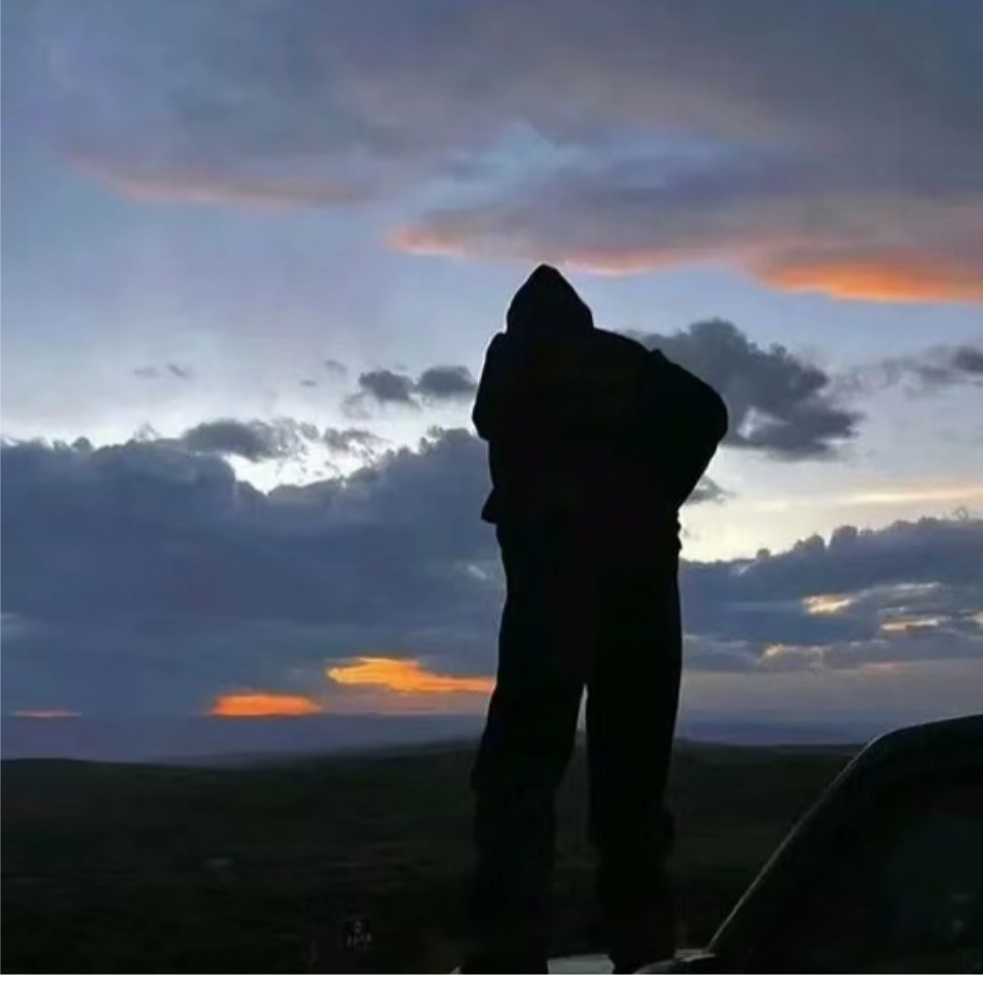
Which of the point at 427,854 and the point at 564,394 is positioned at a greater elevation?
the point at 564,394

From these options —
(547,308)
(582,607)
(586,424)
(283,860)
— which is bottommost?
(283,860)

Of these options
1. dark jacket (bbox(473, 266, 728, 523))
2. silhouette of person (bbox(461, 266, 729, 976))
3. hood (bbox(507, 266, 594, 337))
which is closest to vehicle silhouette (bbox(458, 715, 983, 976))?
silhouette of person (bbox(461, 266, 729, 976))

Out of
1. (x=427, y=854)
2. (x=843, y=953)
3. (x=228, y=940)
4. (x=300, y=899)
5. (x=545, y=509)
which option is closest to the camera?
(x=843, y=953)

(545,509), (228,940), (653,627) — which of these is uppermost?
(545,509)

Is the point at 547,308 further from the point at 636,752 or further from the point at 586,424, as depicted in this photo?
the point at 636,752

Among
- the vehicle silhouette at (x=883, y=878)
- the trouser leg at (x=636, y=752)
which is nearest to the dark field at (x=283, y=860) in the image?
the trouser leg at (x=636, y=752)

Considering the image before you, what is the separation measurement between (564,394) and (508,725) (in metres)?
1.01

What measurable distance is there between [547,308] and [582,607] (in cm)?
96

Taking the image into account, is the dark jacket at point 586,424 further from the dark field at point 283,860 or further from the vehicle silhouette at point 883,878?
the vehicle silhouette at point 883,878

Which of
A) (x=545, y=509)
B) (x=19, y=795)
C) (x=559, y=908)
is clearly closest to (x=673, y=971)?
(x=545, y=509)

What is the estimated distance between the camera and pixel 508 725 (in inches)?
205

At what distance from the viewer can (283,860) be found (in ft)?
44.0

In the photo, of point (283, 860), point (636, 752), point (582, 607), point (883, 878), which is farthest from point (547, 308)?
point (283, 860)

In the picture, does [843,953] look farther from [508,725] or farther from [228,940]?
[228,940]
